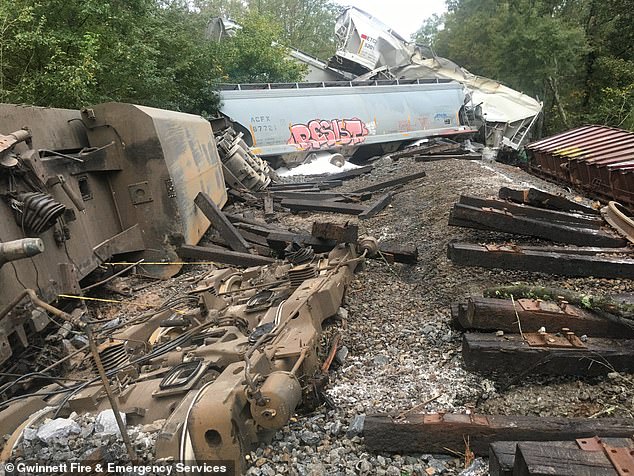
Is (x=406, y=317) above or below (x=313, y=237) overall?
below

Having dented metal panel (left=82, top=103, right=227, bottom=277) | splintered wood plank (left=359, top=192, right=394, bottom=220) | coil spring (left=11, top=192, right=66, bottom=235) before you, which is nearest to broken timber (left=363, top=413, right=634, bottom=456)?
coil spring (left=11, top=192, right=66, bottom=235)

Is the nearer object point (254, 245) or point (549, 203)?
point (549, 203)

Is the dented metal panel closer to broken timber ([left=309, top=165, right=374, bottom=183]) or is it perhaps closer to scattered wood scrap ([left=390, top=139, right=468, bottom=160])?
broken timber ([left=309, top=165, right=374, bottom=183])

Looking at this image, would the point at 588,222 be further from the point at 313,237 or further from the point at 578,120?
the point at 578,120

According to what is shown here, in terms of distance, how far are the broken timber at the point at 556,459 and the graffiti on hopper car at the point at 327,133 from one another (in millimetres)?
14344

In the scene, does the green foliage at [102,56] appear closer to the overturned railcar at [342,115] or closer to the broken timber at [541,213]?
the overturned railcar at [342,115]

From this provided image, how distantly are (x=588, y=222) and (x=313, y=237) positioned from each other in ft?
11.1

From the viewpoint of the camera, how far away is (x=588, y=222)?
18.0 feet

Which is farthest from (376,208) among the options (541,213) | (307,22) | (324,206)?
(307,22)

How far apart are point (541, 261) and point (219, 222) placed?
188 inches

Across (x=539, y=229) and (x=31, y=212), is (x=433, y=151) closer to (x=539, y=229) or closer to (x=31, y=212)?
(x=539, y=229)

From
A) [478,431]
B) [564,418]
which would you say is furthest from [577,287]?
[478,431]

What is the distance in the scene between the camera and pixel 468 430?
264 centimetres

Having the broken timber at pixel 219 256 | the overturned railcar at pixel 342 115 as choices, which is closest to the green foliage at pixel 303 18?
the overturned railcar at pixel 342 115
